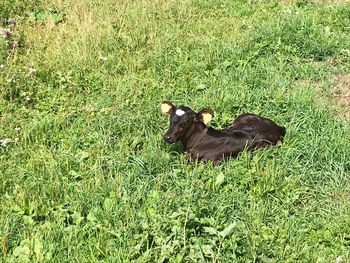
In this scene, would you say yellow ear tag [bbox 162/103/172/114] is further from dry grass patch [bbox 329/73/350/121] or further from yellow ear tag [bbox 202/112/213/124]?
dry grass patch [bbox 329/73/350/121]

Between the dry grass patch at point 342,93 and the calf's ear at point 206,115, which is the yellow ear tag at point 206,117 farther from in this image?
the dry grass patch at point 342,93

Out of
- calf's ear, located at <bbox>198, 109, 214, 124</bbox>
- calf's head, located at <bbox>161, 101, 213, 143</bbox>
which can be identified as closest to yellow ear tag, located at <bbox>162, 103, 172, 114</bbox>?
calf's head, located at <bbox>161, 101, 213, 143</bbox>

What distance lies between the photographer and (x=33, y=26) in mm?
7270

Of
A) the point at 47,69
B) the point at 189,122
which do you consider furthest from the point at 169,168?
the point at 47,69

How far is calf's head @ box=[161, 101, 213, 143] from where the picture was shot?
4.28m

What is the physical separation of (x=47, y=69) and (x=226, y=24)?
11.4 feet

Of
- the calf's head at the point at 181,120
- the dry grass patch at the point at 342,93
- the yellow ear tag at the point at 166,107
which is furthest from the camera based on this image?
the dry grass patch at the point at 342,93

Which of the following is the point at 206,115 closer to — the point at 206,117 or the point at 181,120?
the point at 206,117

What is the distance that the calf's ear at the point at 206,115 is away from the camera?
4.35 m

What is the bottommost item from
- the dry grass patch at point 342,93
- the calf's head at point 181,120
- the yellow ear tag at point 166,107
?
the dry grass patch at point 342,93

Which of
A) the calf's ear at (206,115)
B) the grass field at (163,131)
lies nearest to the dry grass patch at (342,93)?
the grass field at (163,131)

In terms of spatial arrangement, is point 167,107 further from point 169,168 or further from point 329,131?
point 329,131

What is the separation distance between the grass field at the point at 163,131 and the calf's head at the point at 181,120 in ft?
0.71

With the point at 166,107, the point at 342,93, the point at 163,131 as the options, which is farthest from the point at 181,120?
the point at 342,93
